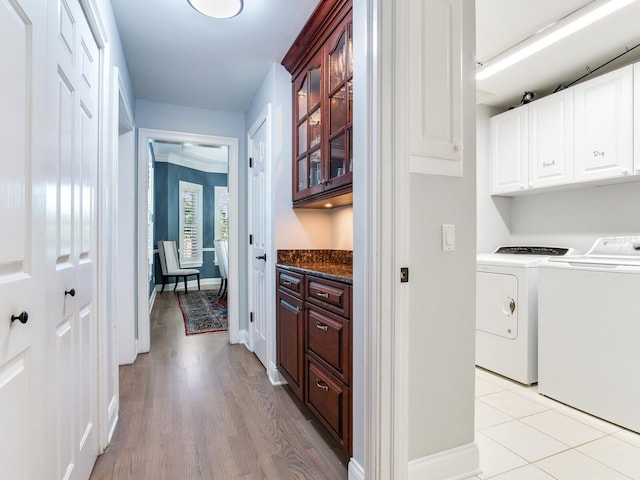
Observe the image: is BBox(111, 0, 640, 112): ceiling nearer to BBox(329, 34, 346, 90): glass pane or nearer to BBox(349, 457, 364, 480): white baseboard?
BBox(329, 34, 346, 90): glass pane

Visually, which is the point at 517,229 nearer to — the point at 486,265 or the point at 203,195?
the point at 486,265

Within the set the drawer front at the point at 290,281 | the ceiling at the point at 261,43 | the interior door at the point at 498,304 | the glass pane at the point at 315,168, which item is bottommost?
the interior door at the point at 498,304

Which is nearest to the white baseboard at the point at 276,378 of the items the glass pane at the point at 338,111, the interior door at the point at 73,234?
the interior door at the point at 73,234

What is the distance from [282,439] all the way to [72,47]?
80.2 inches

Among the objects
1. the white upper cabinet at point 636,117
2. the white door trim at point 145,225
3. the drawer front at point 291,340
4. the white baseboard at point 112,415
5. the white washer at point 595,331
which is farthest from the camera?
the white door trim at point 145,225

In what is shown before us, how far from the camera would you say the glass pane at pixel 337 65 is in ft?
6.59

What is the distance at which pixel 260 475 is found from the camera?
1574 millimetres

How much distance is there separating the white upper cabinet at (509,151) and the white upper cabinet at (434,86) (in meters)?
2.00

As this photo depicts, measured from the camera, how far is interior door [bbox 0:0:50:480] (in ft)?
2.53

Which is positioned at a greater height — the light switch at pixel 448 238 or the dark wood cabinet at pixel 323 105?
the dark wood cabinet at pixel 323 105

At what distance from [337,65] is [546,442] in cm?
241

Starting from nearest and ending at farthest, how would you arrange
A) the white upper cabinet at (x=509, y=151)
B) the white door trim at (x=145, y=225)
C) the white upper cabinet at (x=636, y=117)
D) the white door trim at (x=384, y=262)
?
the white door trim at (x=384, y=262), the white upper cabinet at (x=636, y=117), the white upper cabinet at (x=509, y=151), the white door trim at (x=145, y=225)

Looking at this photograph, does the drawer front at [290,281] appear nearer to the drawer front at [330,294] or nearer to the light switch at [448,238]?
the drawer front at [330,294]

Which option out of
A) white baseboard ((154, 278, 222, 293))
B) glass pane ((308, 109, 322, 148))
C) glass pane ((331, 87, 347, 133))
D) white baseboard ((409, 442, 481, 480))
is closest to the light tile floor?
white baseboard ((409, 442, 481, 480))
